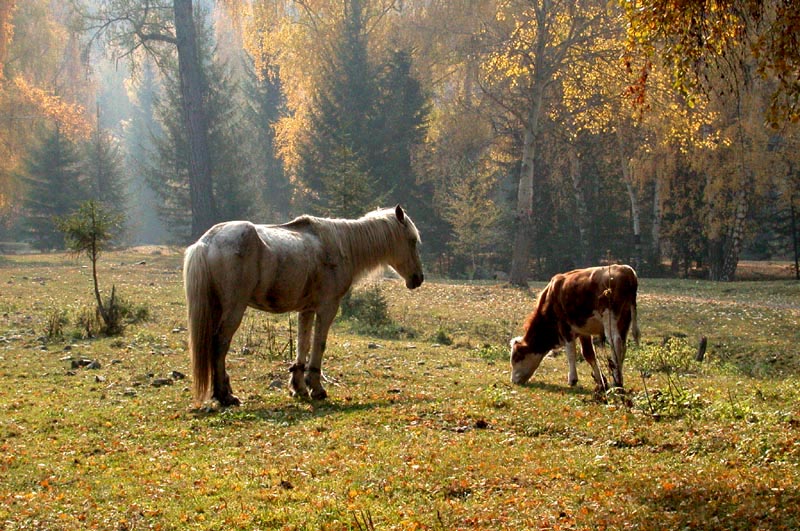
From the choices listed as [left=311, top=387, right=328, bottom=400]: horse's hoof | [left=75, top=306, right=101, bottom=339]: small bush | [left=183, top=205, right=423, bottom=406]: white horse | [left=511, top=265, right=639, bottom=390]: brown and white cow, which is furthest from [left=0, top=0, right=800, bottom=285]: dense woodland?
[left=311, top=387, right=328, bottom=400]: horse's hoof

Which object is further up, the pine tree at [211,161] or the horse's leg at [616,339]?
the pine tree at [211,161]

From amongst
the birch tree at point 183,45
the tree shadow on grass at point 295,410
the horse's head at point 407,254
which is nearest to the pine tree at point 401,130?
the birch tree at point 183,45

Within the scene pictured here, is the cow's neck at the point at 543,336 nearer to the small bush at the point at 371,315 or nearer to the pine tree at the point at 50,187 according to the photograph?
the small bush at the point at 371,315

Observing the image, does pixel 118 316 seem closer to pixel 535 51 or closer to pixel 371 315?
pixel 371 315

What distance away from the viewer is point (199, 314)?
9672mm

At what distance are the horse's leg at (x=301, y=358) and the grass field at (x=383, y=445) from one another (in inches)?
11.6

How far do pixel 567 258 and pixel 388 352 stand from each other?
91.0 feet

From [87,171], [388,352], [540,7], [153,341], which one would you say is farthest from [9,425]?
[87,171]

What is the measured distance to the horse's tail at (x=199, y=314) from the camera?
9.67m

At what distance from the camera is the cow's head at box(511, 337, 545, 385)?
40.0 feet

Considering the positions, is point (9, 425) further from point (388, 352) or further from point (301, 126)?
point (301, 126)

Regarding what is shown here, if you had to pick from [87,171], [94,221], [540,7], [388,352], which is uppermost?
[540,7]

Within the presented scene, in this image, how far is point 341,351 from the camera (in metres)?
15.6

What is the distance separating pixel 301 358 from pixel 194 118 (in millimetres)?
31927
